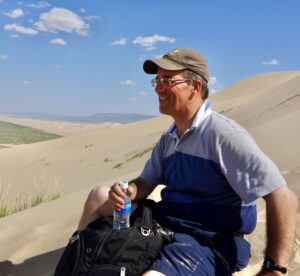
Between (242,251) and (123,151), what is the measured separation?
44.1ft

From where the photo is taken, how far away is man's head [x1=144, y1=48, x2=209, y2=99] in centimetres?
272

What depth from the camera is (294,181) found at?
4.73 meters

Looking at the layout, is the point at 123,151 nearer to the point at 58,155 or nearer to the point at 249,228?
the point at 58,155

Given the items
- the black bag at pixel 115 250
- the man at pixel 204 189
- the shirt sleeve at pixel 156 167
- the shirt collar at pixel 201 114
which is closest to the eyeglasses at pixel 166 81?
the man at pixel 204 189

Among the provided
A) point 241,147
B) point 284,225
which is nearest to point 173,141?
point 241,147

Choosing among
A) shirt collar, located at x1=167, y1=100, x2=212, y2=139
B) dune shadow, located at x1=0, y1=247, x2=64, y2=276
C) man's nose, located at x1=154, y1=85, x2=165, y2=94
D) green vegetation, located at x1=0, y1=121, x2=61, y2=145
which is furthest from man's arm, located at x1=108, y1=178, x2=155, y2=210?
green vegetation, located at x1=0, y1=121, x2=61, y2=145

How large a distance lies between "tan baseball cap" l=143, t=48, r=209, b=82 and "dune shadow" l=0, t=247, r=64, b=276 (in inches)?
72.3

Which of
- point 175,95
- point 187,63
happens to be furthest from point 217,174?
point 187,63

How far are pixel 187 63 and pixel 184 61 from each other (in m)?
0.02

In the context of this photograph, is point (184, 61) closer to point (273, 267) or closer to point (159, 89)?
point (159, 89)

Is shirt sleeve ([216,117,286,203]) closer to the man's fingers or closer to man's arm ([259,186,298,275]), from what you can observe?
man's arm ([259,186,298,275])

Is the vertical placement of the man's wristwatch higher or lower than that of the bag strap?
lower

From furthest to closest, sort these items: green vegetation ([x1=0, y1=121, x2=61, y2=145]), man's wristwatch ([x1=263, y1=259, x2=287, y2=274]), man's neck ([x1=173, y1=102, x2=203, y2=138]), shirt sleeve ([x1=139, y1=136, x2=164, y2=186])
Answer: green vegetation ([x1=0, y1=121, x2=61, y2=145]) < shirt sleeve ([x1=139, y1=136, x2=164, y2=186]) < man's neck ([x1=173, y1=102, x2=203, y2=138]) < man's wristwatch ([x1=263, y1=259, x2=287, y2=274])

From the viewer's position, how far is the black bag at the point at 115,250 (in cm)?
241
